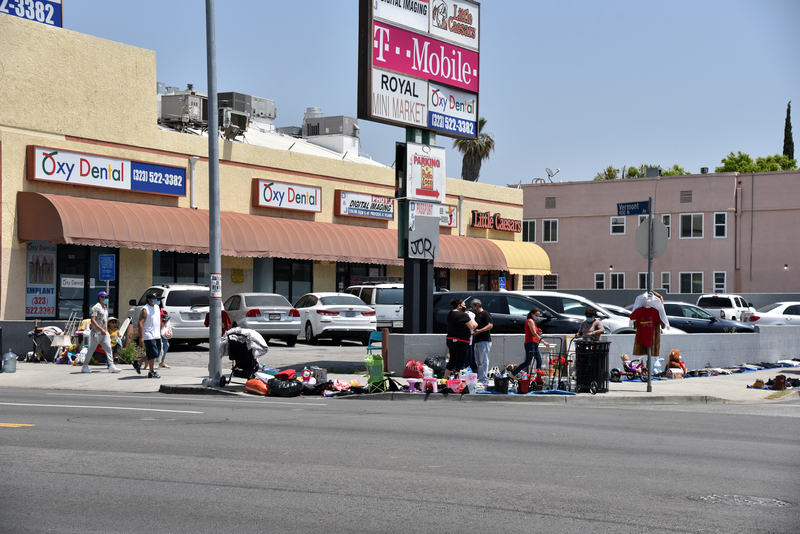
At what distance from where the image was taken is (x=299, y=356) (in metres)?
22.3

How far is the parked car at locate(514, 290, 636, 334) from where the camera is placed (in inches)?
829

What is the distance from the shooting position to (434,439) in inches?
398

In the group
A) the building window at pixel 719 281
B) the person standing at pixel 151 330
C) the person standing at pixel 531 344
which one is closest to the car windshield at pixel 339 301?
the person standing at pixel 151 330

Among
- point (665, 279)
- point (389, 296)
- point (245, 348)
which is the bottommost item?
point (245, 348)

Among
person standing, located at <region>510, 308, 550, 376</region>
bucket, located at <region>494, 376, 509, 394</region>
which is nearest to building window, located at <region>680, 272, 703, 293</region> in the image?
person standing, located at <region>510, 308, 550, 376</region>

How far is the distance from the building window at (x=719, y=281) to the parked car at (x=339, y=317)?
30785mm

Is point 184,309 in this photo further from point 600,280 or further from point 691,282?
point 691,282

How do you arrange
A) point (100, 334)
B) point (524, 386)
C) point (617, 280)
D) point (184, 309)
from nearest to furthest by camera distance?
point (524, 386)
point (100, 334)
point (184, 309)
point (617, 280)

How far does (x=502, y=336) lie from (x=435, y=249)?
2.58 m

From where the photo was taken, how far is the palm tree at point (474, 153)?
6344 centimetres

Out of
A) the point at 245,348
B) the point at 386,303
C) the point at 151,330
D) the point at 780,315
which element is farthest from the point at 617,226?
the point at 151,330

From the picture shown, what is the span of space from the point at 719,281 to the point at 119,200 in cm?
3629

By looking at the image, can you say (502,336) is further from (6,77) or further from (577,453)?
(6,77)

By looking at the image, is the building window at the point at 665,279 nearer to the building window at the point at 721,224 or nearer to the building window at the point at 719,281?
the building window at the point at 719,281
